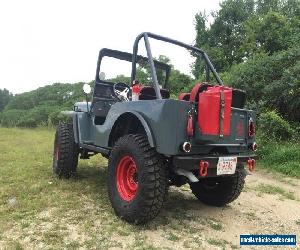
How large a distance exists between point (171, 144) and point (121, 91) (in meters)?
2.36

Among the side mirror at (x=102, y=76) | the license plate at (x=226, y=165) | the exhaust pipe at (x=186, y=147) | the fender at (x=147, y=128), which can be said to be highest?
the side mirror at (x=102, y=76)

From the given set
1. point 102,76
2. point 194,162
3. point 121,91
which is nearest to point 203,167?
point 194,162

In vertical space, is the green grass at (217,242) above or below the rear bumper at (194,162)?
below

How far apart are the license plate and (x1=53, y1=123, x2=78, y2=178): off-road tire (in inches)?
110

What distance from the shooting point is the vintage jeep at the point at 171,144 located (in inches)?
171

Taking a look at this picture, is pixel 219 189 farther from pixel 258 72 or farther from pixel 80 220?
pixel 258 72

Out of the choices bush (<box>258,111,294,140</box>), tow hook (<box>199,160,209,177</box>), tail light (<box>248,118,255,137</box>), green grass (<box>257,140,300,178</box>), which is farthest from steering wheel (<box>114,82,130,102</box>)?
bush (<box>258,111,294,140</box>)

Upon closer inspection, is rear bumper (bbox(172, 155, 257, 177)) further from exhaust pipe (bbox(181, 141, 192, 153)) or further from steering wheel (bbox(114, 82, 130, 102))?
steering wheel (bbox(114, 82, 130, 102))

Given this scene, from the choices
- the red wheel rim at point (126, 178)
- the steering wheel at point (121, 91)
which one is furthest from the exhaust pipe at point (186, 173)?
the steering wheel at point (121, 91)

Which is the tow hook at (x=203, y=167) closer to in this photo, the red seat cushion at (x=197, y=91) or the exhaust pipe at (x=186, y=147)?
the exhaust pipe at (x=186, y=147)

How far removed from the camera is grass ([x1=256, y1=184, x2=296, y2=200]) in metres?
6.62

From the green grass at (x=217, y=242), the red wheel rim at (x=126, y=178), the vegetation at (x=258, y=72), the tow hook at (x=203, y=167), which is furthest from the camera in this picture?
the vegetation at (x=258, y=72)

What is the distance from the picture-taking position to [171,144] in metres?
4.29

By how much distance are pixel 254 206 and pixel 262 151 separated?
4.00 metres
